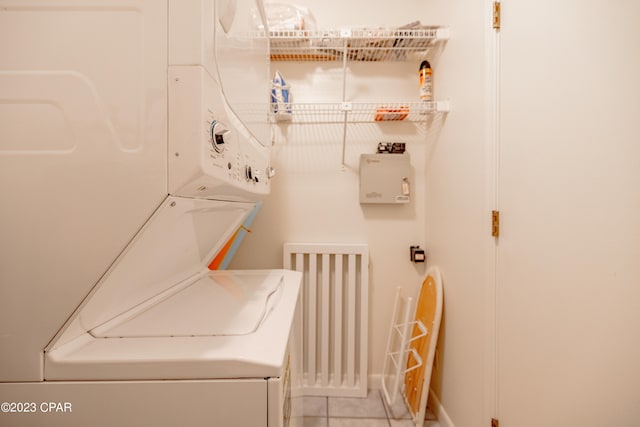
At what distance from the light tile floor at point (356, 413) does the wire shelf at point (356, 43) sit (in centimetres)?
242

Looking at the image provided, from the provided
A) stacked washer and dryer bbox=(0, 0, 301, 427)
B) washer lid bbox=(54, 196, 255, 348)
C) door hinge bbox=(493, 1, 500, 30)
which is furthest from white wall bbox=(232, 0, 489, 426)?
stacked washer and dryer bbox=(0, 0, 301, 427)

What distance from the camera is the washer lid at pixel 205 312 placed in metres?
0.79

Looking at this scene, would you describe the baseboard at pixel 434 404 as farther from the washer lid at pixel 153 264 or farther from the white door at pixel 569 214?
the washer lid at pixel 153 264

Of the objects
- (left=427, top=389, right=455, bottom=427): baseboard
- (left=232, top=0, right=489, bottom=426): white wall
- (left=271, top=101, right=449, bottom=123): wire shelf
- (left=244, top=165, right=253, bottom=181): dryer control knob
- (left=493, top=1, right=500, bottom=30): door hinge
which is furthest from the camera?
(left=232, top=0, right=489, bottom=426): white wall

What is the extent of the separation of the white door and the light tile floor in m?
0.82

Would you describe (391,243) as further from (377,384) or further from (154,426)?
(154,426)

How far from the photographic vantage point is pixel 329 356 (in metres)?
2.18

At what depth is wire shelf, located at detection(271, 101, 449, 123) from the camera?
189 centimetres

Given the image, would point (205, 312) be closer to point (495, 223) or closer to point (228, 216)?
point (228, 216)

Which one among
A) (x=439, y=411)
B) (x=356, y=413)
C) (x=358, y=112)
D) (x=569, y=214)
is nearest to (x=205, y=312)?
(x=569, y=214)

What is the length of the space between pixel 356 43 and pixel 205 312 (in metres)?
1.90

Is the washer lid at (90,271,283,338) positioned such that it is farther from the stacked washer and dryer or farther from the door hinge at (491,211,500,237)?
the door hinge at (491,211,500,237)

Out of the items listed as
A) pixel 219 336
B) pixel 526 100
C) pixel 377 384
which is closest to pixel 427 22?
pixel 526 100

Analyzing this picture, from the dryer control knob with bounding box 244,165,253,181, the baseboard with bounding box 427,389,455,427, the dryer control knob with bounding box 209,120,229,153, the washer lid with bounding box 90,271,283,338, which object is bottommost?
the baseboard with bounding box 427,389,455,427
